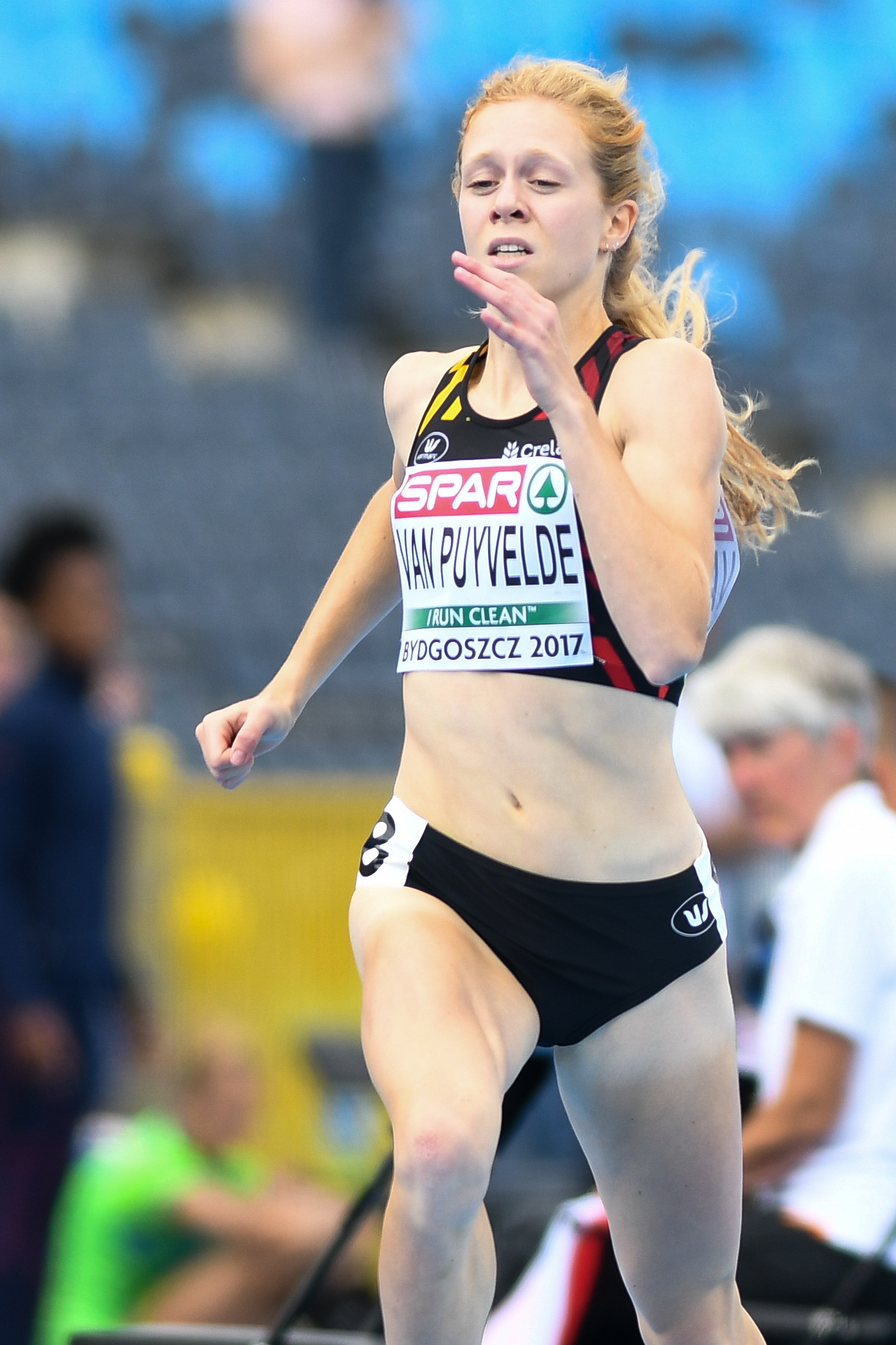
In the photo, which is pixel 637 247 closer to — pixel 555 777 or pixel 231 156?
pixel 555 777

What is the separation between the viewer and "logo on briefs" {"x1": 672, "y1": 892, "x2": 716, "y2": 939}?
2508 mm

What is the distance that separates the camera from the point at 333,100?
19.8 m

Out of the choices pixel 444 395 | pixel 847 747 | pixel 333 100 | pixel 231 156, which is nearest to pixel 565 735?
pixel 444 395

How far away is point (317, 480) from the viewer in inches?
611

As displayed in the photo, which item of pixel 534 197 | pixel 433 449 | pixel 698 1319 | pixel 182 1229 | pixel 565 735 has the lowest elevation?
pixel 182 1229

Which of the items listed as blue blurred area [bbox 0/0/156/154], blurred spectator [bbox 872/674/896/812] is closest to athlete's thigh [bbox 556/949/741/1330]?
blurred spectator [bbox 872/674/896/812]

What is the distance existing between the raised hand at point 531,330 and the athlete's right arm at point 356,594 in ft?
1.40

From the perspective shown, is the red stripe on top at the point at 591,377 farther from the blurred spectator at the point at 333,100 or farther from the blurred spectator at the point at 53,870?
the blurred spectator at the point at 333,100

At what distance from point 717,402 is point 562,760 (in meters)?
0.48

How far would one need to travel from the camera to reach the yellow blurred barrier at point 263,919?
7543 millimetres

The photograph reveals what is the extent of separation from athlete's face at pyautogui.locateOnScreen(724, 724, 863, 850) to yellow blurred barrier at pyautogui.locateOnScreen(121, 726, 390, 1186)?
11.8ft

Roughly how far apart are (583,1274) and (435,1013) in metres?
1.55

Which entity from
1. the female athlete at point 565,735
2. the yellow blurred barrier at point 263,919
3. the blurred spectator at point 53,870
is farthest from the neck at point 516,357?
the yellow blurred barrier at point 263,919

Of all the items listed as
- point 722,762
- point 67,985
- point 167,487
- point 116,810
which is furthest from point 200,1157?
point 167,487
